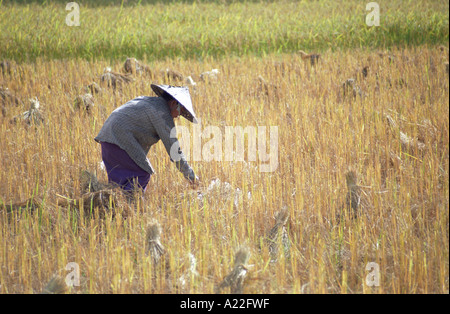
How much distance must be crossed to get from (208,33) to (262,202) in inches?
253

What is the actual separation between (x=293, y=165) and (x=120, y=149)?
1424 millimetres

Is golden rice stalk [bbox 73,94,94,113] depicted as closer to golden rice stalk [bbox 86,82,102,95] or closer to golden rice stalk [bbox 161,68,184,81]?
golden rice stalk [bbox 86,82,102,95]

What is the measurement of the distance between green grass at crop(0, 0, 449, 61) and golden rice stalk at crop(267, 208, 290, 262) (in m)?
5.74

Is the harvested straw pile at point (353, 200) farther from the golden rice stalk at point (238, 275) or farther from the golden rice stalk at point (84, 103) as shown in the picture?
the golden rice stalk at point (84, 103)

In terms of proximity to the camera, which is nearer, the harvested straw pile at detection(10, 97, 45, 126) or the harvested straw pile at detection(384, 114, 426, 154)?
the harvested straw pile at detection(384, 114, 426, 154)

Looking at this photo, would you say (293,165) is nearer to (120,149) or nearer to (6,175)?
(120,149)

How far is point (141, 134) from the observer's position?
3131mm

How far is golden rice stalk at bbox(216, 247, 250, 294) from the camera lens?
2051 mm

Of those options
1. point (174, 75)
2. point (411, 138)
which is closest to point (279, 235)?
point (411, 138)

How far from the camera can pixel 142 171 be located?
3215 millimetres

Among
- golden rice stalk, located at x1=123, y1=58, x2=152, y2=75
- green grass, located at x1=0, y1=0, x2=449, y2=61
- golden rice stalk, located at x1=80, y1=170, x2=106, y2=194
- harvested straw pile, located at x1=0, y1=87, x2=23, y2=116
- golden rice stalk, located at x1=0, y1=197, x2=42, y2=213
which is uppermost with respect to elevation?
green grass, located at x1=0, y1=0, x2=449, y2=61

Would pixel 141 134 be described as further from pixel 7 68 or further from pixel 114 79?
pixel 7 68

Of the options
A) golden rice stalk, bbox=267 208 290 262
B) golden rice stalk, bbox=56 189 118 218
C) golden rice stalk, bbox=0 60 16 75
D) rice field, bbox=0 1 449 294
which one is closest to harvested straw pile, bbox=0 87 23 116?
rice field, bbox=0 1 449 294
